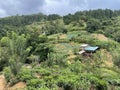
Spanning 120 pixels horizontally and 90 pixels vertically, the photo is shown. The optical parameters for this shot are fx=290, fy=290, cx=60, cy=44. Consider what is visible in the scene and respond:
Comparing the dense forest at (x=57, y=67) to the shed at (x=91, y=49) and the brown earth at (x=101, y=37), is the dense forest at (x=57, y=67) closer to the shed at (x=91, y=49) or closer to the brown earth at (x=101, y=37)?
the shed at (x=91, y=49)

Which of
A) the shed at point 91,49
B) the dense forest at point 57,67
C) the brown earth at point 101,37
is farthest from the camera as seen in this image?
the brown earth at point 101,37

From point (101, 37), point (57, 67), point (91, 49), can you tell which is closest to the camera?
point (57, 67)

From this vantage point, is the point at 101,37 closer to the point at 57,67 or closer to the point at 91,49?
the point at 91,49

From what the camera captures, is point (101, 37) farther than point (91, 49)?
Yes

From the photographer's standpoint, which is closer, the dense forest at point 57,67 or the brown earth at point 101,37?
the dense forest at point 57,67

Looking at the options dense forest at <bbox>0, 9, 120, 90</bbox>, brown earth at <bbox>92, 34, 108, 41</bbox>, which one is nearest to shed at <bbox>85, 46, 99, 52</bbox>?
dense forest at <bbox>0, 9, 120, 90</bbox>

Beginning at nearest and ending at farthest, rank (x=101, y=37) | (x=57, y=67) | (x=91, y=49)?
1. (x=57, y=67)
2. (x=91, y=49)
3. (x=101, y=37)

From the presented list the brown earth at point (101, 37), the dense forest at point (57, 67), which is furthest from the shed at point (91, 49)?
the brown earth at point (101, 37)

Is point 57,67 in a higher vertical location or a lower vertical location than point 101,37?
higher

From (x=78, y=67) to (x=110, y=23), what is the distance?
173ft

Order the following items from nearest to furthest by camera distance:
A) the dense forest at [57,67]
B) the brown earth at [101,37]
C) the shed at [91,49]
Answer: the dense forest at [57,67]
the shed at [91,49]
the brown earth at [101,37]

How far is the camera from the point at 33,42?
49000mm

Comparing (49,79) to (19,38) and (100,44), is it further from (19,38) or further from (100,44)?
(100,44)

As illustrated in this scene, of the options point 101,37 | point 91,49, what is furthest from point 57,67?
point 101,37
